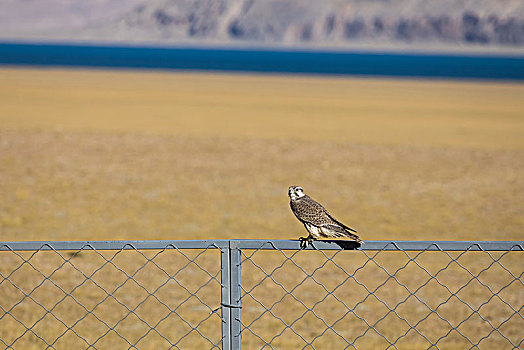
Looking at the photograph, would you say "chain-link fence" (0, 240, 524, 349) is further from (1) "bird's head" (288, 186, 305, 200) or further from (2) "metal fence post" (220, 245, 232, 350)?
(2) "metal fence post" (220, 245, 232, 350)

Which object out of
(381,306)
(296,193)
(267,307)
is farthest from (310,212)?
(381,306)

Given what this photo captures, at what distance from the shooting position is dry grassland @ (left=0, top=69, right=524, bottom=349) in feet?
32.6

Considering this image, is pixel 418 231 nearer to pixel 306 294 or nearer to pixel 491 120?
pixel 306 294

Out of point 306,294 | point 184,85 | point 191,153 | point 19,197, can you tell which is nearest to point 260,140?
point 191,153

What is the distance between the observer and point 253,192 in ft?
60.6

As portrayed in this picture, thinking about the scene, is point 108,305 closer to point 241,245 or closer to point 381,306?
point 381,306

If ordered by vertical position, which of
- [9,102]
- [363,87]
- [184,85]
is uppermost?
[9,102]

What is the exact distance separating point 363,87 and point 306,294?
51823mm

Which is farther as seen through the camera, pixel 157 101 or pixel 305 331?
pixel 157 101

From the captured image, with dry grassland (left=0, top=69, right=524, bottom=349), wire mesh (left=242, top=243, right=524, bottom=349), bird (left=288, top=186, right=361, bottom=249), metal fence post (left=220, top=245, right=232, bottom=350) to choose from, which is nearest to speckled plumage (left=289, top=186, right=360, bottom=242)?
bird (left=288, top=186, right=361, bottom=249)

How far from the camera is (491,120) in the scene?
37031mm

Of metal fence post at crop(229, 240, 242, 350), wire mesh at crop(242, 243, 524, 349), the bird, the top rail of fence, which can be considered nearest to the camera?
the top rail of fence

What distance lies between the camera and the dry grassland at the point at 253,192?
9922mm

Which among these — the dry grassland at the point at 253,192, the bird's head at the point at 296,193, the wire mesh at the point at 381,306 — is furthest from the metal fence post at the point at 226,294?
the dry grassland at the point at 253,192
